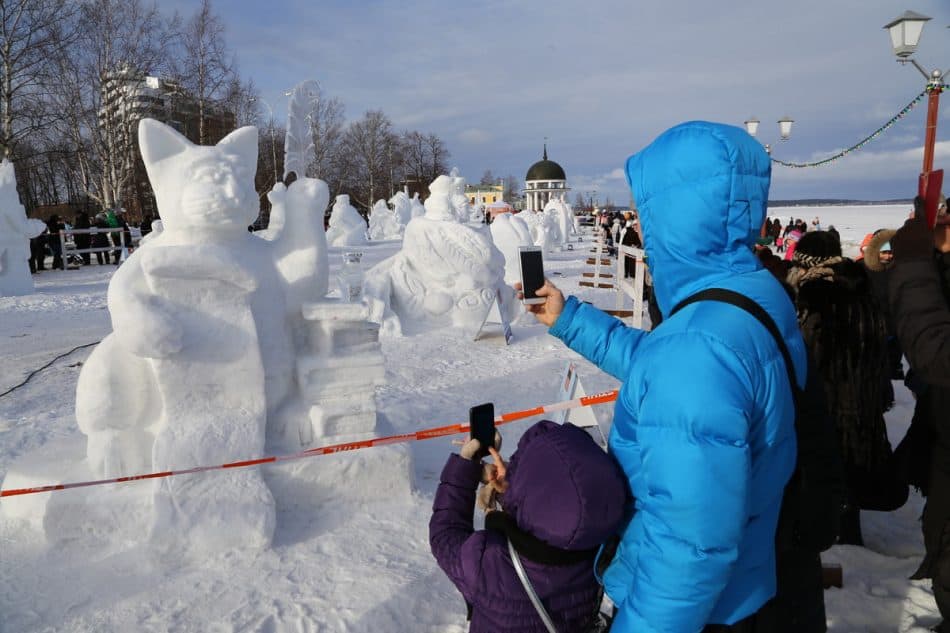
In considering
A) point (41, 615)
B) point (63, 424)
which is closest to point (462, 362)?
point (63, 424)

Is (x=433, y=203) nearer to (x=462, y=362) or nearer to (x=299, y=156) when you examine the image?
(x=462, y=362)

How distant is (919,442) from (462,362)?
482cm

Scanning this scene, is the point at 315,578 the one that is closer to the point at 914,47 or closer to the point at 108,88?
the point at 914,47

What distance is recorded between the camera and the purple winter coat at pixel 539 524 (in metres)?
1.30

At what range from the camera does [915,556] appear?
3324 mm

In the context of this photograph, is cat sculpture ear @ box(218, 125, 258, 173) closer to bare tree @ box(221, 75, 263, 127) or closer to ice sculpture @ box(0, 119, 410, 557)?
ice sculpture @ box(0, 119, 410, 557)

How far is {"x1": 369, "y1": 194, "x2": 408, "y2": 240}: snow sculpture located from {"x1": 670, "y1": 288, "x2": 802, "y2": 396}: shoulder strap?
2809 centimetres

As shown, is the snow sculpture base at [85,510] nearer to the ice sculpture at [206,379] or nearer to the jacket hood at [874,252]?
the ice sculpture at [206,379]

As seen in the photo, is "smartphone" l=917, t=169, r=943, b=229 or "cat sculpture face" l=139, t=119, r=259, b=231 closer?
"smartphone" l=917, t=169, r=943, b=229

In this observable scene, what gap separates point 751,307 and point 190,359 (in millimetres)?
2885

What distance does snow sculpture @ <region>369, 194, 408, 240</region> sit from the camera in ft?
95.3

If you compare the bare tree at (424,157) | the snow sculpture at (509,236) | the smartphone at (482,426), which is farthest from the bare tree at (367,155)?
the smartphone at (482,426)

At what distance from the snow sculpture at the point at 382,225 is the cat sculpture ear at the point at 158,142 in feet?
84.9

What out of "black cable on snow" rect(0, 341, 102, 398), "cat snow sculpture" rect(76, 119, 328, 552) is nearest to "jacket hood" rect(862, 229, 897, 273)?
"cat snow sculpture" rect(76, 119, 328, 552)
